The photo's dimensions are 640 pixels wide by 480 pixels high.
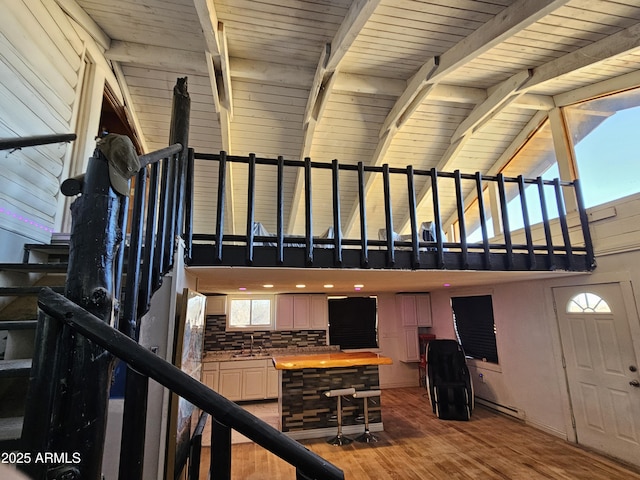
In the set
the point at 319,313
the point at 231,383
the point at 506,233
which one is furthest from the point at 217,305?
the point at 506,233

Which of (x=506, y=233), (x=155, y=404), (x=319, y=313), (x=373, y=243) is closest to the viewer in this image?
(x=155, y=404)

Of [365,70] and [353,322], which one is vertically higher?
[365,70]

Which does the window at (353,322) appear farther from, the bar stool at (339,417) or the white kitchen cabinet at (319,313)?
the bar stool at (339,417)

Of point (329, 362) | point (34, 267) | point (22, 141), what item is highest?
point (22, 141)

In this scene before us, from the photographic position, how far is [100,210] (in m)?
0.93

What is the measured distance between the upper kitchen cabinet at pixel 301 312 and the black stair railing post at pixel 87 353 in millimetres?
5489

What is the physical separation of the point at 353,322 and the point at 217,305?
2.76 meters

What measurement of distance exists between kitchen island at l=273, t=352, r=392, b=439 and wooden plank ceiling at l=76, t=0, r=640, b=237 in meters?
2.71

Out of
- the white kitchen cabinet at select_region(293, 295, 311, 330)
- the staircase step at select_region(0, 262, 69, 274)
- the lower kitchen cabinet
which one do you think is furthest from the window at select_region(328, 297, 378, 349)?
the staircase step at select_region(0, 262, 69, 274)

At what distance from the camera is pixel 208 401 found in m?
0.75

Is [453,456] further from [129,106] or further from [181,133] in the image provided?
[129,106]

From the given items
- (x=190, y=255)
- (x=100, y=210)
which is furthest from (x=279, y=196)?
(x=100, y=210)

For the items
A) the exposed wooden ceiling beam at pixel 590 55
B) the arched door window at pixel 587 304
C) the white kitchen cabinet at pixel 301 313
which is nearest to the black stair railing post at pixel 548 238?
the arched door window at pixel 587 304

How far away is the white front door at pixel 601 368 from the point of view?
3240 millimetres
